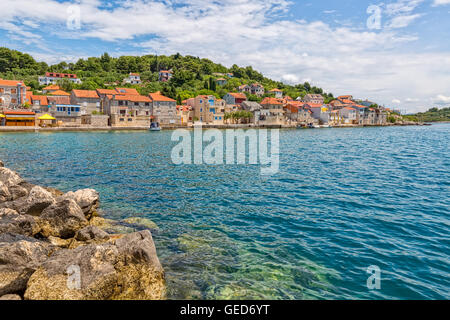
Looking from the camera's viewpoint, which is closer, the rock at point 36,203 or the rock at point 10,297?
the rock at point 10,297

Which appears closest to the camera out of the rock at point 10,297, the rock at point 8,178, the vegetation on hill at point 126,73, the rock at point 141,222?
the rock at point 10,297

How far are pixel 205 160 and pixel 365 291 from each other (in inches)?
920

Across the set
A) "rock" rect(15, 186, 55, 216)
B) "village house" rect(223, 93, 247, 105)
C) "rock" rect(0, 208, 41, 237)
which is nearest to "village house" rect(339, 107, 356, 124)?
"village house" rect(223, 93, 247, 105)

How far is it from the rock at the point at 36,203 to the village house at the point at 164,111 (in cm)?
7276

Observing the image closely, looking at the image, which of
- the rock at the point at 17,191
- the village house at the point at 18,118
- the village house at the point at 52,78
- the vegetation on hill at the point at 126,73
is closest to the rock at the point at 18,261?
the rock at the point at 17,191

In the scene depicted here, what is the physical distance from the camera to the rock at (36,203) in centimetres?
1070

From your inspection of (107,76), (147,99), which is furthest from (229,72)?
(147,99)

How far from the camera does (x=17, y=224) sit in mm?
9031

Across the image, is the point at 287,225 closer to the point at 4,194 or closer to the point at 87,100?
the point at 4,194

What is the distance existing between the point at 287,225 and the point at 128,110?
2934 inches

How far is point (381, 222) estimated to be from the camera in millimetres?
11641

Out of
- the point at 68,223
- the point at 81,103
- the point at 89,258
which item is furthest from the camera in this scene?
the point at 81,103

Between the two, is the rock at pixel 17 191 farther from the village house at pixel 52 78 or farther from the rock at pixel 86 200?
the village house at pixel 52 78

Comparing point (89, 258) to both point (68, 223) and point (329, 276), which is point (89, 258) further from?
point (329, 276)
